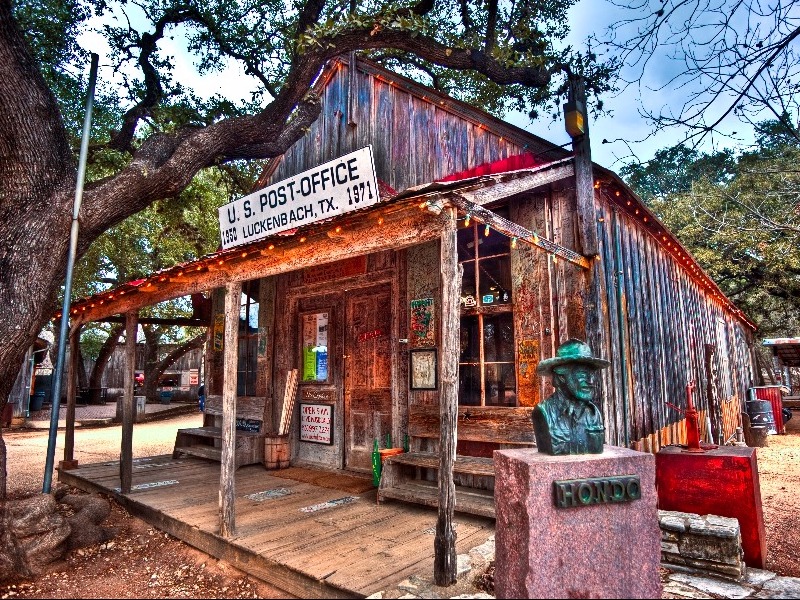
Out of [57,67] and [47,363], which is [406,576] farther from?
[47,363]

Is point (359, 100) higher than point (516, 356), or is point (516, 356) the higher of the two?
point (359, 100)

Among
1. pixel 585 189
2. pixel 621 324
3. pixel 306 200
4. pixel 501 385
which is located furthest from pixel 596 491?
pixel 306 200

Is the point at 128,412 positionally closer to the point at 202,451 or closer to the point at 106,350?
the point at 202,451

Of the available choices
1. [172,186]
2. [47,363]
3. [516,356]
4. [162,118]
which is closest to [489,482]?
[516,356]

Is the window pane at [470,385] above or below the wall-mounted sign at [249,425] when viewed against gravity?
above

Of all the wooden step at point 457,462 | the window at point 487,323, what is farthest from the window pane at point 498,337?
the wooden step at point 457,462

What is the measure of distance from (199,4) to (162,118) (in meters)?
2.16

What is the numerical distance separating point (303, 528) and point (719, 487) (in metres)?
3.86

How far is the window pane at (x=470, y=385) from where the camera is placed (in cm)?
580

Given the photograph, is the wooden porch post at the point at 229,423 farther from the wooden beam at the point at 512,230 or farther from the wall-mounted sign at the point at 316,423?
the wooden beam at the point at 512,230

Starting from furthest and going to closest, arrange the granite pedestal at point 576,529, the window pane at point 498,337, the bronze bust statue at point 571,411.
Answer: the window pane at point 498,337, the bronze bust statue at point 571,411, the granite pedestal at point 576,529

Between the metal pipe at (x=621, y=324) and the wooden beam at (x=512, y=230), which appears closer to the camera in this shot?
the wooden beam at (x=512, y=230)

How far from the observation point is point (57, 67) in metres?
7.59

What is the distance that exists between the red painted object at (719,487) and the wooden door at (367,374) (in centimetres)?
352
